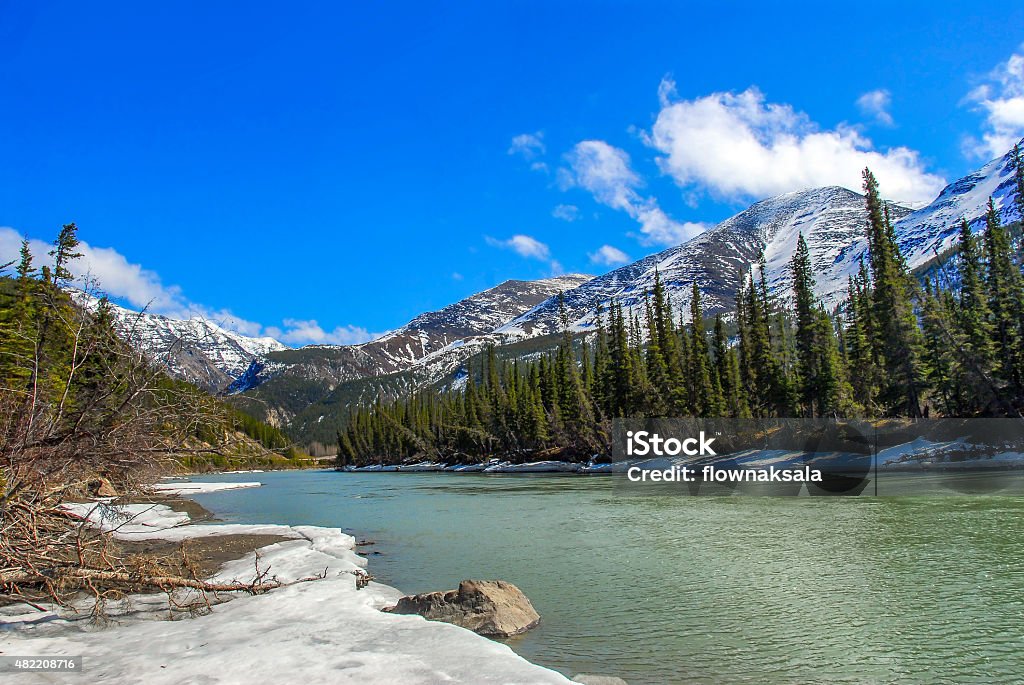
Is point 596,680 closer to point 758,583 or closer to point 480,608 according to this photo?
point 480,608

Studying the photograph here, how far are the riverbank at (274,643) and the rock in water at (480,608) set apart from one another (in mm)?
439

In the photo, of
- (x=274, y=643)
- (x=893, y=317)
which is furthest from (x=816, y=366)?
(x=274, y=643)

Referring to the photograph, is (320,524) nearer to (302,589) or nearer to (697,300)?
(302,589)

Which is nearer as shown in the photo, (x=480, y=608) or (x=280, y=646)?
(x=280, y=646)

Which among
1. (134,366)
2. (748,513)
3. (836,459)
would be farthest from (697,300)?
(134,366)

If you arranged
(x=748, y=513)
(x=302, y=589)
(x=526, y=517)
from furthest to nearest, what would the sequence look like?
1. (x=526, y=517)
2. (x=748, y=513)
3. (x=302, y=589)

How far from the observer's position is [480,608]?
1147cm

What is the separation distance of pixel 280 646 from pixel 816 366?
69188 mm

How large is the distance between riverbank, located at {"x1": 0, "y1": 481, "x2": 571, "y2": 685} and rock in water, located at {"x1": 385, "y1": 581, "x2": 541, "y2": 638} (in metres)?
0.44

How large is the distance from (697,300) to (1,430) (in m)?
91.8

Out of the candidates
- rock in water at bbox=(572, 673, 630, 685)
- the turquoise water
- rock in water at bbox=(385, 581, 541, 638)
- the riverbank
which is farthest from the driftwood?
rock in water at bbox=(572, 673, 630, 685)

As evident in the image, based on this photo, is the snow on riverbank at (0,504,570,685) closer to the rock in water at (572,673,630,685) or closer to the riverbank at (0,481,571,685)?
the riverbank at (0,481,571,685)

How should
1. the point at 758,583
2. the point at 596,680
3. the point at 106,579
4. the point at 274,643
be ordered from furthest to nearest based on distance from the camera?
the point at 758,583, the point at 106,579, the point at 274,643, the point at 596,680

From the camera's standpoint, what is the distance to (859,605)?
40.6 ft
